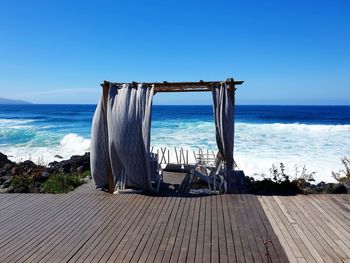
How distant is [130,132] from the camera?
7344 millimetres

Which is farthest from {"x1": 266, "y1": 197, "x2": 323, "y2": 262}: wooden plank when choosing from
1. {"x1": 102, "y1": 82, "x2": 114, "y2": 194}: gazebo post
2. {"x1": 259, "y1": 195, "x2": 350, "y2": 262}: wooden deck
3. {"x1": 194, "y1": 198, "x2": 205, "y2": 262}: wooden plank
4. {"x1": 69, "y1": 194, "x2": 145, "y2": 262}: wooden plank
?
{"x1": 102, "y1": 82, "x2": 114, "y2": 194}: gazebo post

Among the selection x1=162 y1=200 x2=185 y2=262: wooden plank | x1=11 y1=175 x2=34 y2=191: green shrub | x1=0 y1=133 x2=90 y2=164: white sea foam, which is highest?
x1=162 y1=200 x2=185 y2=262: wooden plank

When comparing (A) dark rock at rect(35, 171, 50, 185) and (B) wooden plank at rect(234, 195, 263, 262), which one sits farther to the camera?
(A) dark rock at rect(35, 171, 50, 185)

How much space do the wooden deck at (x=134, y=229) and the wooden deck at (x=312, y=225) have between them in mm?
195

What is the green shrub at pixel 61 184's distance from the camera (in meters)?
8.37

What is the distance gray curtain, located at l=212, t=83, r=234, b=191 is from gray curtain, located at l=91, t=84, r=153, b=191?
1424mm

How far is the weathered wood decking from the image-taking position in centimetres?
459

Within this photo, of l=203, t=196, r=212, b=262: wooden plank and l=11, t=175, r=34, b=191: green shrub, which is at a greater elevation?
l=203, t=196, r=212, b=262: wooden plank

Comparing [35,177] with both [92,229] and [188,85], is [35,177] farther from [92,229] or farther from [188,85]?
[188,85]

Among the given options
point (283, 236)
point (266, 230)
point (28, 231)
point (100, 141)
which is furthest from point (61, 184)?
Answer: point (283, 236)

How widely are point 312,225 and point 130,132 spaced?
3.90 meters

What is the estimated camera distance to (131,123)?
735 centimetres

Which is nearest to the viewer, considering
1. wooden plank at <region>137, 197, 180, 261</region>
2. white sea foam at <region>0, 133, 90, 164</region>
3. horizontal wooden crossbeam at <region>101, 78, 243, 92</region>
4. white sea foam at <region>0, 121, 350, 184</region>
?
wooden plank at <region>137, 197, 180, 261</region>

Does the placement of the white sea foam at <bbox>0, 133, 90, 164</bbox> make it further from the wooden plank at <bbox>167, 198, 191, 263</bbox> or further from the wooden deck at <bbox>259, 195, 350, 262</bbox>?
the wooden deck at <bbox>259, 195, 350, 262</bbox>
